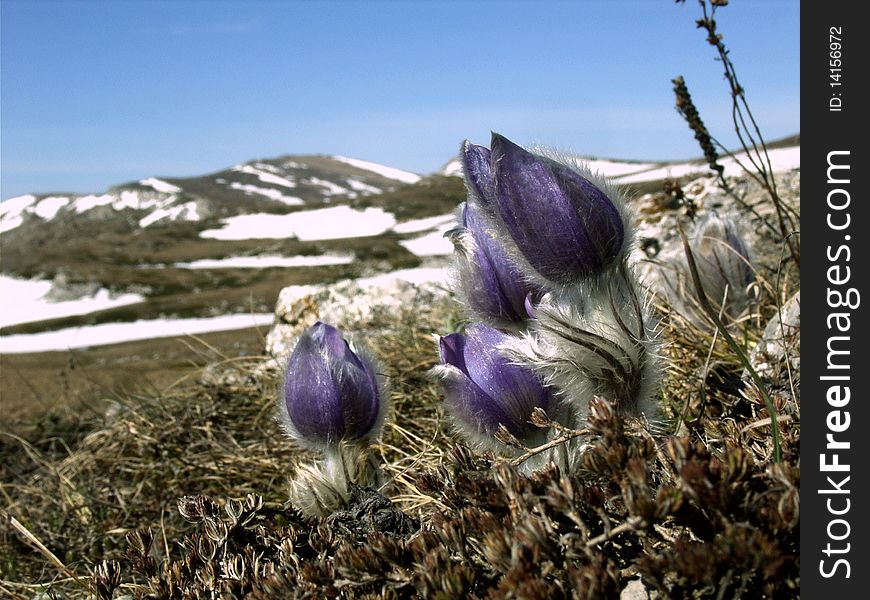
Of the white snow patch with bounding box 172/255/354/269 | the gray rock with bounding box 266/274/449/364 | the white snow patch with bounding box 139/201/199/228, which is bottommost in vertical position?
the white snow patch with bounding box 172/255/354/269

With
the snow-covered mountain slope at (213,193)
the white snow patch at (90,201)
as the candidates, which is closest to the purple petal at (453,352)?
the snow-covered mountain slope at (213,193)

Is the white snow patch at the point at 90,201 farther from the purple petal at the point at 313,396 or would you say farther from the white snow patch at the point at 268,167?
the purple petal at the point at 313,396

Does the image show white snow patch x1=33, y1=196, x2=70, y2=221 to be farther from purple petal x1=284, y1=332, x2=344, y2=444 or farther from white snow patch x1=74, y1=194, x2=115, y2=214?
purple petal x1=284, y1=332, x2=344, y2=444

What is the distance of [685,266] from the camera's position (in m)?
2.64

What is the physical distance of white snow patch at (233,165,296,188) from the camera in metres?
71.4

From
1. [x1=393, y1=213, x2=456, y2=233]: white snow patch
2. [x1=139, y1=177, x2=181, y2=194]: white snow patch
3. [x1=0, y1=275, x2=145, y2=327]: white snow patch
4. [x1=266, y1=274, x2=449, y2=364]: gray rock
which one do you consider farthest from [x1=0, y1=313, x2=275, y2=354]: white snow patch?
[x1=139, y1=177, x2=181, y2=194]: white snow patch

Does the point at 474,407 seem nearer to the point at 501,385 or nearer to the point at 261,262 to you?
the point at 501,385

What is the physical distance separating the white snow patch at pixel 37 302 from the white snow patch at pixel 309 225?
1211 centimetres

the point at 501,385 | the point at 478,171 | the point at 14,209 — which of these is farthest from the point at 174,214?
the point at 478,171

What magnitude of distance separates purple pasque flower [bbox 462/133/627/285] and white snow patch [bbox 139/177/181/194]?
6482 centimetres

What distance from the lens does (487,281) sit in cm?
140

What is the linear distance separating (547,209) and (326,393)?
2.28ft

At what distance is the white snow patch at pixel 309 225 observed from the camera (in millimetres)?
37625
